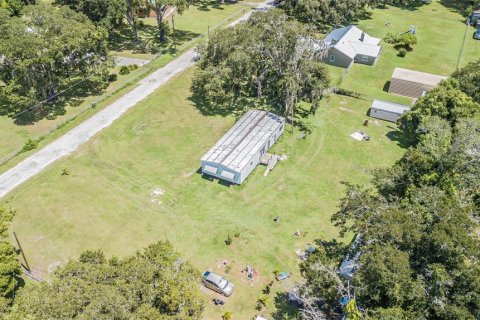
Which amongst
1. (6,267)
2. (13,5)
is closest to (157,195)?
(6,267)

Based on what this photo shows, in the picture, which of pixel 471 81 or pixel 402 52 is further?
pixel 402 52

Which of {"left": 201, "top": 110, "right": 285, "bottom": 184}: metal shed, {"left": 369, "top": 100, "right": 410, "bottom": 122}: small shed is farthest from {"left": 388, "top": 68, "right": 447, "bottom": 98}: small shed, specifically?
{"left": 201, "top": 110, "right": 285, "bottom": 184}: metal shed

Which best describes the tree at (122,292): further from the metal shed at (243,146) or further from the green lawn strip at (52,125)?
the green lawn strip at (52,125)

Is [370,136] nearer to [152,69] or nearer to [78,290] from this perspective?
[152,69]

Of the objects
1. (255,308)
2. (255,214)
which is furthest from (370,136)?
(255,308)

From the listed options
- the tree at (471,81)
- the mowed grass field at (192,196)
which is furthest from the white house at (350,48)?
the tree at (471,81)

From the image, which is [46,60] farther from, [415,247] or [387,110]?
[415,247]

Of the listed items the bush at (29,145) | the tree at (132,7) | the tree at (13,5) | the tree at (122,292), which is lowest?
the bush at (29,145)
